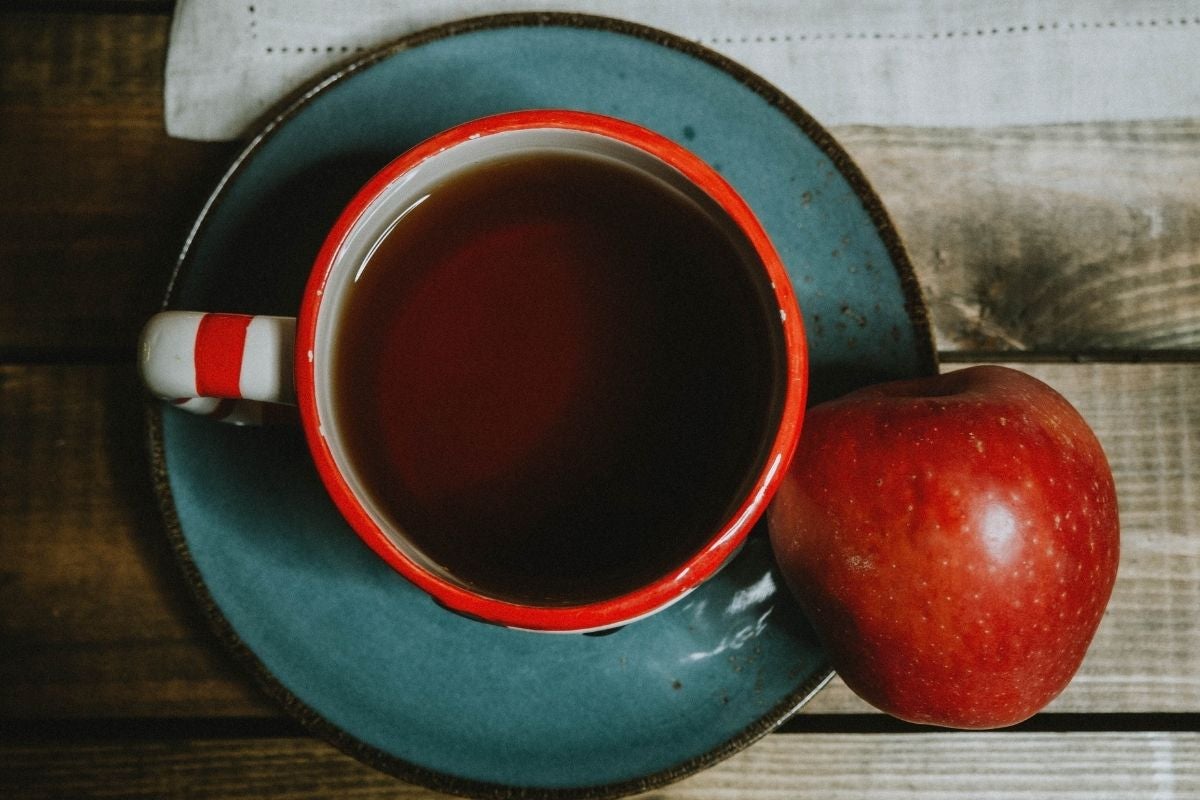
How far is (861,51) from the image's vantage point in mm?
647

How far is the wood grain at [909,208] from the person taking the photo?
0.64m

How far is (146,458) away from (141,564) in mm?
76

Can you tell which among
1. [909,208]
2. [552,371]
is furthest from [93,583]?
[909,208]

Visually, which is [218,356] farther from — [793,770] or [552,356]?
[793,770]

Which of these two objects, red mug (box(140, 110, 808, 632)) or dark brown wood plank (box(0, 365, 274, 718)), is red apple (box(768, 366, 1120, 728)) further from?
dark brown wood plank (box(0, 365, 274, 718))

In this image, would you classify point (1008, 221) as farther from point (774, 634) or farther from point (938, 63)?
point (774, 634)

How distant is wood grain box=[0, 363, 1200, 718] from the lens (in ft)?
2.05

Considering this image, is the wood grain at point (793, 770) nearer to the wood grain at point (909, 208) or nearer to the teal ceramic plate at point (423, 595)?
the teal ceramic plate at point (423, 595)

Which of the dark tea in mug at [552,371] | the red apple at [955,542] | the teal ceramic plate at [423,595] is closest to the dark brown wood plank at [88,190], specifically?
the teal ceramic plate at [423,595]

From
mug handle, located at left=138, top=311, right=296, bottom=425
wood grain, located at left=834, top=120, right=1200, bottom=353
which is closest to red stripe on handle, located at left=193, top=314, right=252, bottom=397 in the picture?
mug handle, located at left=138, top=311, right=296, bottom=425

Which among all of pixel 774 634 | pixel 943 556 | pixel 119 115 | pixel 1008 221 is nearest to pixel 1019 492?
pixel 943 556

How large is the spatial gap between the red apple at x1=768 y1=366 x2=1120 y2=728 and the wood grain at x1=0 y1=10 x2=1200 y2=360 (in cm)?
18

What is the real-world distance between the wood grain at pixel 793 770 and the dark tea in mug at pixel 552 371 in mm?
257

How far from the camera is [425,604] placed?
55cm
